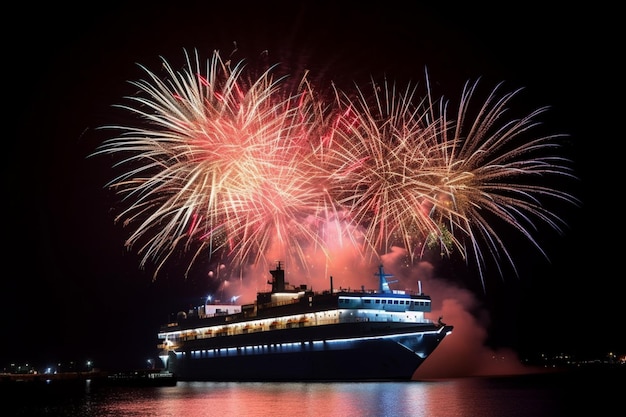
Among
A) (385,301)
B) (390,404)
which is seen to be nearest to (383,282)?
(385,301)

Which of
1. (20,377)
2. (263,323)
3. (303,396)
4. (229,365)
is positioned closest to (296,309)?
(263,323)

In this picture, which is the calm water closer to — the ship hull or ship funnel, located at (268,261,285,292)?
the ship hull

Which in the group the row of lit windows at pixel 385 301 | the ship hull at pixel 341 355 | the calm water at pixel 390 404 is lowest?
the calm water at pixel 390 404

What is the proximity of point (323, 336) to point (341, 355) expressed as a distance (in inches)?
98.9

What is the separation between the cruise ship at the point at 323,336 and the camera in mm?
51094

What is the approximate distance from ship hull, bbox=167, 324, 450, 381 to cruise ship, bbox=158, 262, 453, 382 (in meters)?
0.08

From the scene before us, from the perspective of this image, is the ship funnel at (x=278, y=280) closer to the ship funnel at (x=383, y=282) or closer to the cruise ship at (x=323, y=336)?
the cruise ship at (x=323, y=336)

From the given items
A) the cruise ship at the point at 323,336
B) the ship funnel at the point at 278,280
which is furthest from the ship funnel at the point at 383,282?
the ship funnel at the point at 278,280

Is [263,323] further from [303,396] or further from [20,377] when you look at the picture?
[20,377]

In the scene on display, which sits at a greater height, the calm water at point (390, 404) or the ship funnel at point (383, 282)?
the ship funnel at point (383, 282)

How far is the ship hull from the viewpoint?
166 ft

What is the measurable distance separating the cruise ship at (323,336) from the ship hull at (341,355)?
0.26 ft

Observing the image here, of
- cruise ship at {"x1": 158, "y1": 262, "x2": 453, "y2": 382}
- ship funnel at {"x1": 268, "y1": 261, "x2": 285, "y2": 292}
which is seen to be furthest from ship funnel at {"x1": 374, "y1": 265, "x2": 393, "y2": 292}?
ship funnel at {"x1": 268, "y1": 261, "x2": 285, "y2": 292}

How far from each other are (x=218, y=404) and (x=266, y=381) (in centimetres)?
2470
